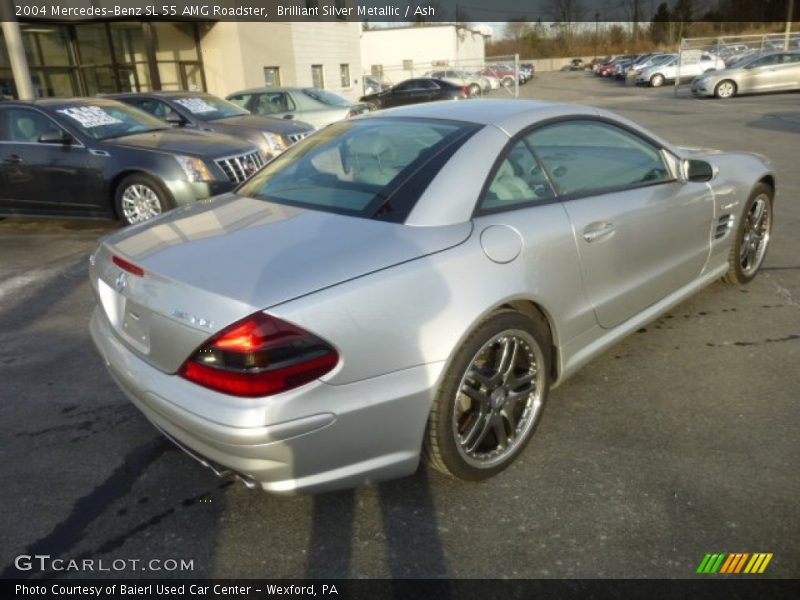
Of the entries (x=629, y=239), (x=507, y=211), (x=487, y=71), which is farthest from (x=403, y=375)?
(x=487, y=71)

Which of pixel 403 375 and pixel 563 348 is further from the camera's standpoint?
pixel 563 348

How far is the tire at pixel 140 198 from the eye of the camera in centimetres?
646

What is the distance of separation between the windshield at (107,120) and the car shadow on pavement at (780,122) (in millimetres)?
12389

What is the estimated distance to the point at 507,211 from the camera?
2588 millimetres

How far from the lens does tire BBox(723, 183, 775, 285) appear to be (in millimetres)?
4223

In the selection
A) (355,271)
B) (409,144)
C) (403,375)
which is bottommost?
(403,375)

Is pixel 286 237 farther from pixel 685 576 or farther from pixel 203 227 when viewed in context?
pixel 685 576

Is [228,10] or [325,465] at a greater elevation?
[228,10]

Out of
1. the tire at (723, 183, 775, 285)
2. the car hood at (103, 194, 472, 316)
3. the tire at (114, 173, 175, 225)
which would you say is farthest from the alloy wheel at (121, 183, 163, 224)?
the tire at (723, 183, 775, 285)

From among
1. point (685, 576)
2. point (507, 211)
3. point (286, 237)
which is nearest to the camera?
point (685, 576)

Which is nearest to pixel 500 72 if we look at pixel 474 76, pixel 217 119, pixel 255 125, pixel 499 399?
pixel 474 76

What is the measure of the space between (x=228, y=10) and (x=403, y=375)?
2194 centimetres

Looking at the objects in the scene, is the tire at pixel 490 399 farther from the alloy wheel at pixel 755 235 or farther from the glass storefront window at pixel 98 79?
the glass storefront window at pixel 98 79

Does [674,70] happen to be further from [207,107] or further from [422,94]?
[207,107]
